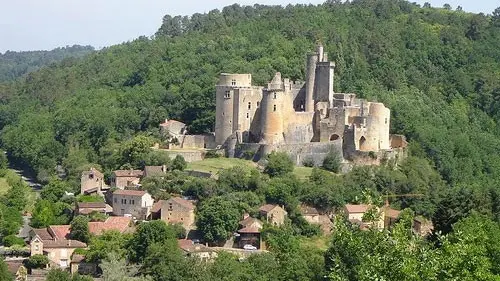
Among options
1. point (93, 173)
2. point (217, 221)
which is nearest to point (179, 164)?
point (93, 173)

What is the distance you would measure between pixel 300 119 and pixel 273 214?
837cm

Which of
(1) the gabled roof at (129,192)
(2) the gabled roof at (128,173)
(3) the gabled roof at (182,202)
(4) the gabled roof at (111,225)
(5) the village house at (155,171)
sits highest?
(5) the village house at (155,171)

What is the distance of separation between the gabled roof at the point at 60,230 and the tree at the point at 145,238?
4.54 m

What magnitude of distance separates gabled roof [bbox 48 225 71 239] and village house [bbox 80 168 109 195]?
19.0ft

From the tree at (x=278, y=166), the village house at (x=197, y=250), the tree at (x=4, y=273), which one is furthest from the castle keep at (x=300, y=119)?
the tree at (x=4, y=273)

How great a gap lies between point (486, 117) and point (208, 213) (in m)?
36.2

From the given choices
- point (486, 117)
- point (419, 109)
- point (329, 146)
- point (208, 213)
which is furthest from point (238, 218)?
point (486, 117)

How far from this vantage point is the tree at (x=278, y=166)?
52.8 metres

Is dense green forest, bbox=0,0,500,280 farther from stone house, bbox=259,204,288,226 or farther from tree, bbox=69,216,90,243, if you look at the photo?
tree, bbox=69,216,90,243

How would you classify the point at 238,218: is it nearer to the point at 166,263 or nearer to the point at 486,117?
the point at 166,263

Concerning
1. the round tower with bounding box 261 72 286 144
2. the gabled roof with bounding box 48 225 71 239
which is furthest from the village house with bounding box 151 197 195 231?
the round tower with bounding box 261 72 286 144

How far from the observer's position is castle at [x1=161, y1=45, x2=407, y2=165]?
5488cm

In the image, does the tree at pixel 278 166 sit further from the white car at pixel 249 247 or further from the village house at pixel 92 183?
the village house at pixel 92 183

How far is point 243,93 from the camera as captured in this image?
55812 millimetres
